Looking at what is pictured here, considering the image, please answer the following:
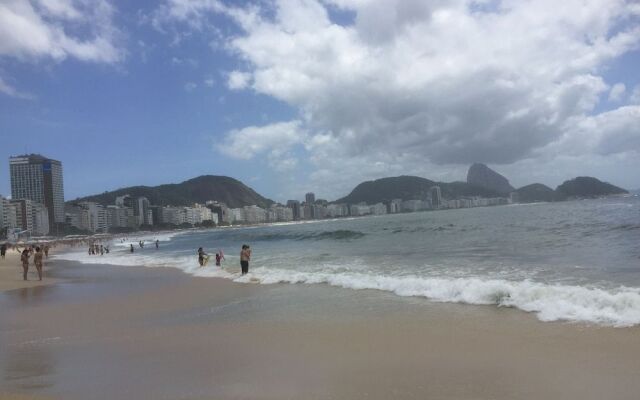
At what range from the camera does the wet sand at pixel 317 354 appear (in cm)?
527

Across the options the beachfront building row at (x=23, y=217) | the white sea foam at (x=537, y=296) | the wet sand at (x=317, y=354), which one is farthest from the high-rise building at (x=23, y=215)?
the white sea foam at (x=537, y=296)

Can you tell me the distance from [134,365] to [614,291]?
9809mm

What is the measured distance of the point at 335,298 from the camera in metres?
12.0

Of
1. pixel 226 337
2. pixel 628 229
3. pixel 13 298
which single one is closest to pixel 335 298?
pixel 226 337

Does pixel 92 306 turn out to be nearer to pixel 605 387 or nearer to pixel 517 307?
pixel 517 307

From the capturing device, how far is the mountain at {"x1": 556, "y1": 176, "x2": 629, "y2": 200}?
184 metres

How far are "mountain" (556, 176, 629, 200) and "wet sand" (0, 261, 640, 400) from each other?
661 ft

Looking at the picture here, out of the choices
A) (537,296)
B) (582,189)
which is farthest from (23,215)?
(582,189)

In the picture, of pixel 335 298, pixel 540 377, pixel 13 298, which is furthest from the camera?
pixel 13 298

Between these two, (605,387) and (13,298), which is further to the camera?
(13,298)

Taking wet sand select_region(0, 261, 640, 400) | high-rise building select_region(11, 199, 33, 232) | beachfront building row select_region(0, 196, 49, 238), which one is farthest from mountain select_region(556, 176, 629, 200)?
high-rise building select_region(11, 199, 33, 232)

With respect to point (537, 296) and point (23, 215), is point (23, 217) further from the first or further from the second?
point (537, 296)

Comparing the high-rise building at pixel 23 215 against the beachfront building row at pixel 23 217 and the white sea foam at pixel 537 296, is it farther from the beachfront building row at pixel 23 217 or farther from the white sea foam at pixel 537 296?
the white sea foam at pixel 537 296

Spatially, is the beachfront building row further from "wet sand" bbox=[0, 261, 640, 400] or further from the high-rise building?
"wet sand" bbox=[0, 261, 640, 400]
